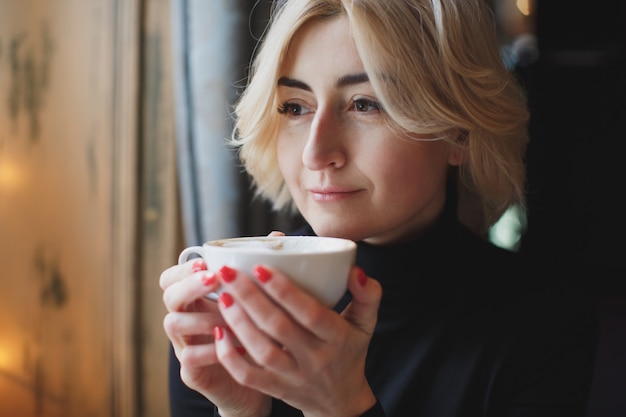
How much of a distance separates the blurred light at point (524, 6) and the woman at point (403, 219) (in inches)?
106

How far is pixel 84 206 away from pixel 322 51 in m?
0.96

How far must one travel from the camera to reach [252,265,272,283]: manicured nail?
613 millimetres

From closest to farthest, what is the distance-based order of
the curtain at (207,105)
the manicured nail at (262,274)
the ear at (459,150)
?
the manicured nail at (262,274), the ear at (459,150), the curtain at (207,105)

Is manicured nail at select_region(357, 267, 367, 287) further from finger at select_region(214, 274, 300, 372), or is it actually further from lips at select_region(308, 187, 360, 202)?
lips at select_region(308, 187, 360, 202)

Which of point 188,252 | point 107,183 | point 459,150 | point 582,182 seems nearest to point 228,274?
point 188,252

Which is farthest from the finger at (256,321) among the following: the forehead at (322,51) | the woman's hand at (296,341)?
the forehead at (322,51)

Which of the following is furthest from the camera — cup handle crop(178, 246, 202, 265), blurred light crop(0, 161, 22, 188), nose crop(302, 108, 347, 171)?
blurred light crop(0, 161, 22, 188)

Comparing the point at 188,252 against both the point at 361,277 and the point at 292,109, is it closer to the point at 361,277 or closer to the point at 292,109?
the point at 361,277

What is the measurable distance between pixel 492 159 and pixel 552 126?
2.05 metres

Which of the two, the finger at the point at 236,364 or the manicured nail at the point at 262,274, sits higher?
the manicured nail at the point at 262,274

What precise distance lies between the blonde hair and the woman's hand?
321mm

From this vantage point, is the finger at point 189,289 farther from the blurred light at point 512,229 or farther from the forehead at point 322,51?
the blurred light at point 512,229

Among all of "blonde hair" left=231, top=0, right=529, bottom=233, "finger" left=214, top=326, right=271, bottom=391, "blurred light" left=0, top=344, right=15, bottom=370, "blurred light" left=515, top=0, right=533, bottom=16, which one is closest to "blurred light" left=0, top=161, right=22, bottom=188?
"blurred light" left=0, top=344, right=15, bottom=370

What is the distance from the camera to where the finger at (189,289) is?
2.11ft
